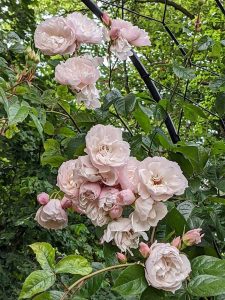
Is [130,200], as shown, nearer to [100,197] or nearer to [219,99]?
[100,197]

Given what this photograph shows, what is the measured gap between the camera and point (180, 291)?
67 cm

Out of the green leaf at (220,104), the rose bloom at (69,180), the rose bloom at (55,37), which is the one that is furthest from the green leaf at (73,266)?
the green leaf at (220,104)

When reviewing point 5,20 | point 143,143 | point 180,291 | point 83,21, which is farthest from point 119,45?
point 5,20

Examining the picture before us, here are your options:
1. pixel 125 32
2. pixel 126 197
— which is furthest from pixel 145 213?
pixel 125 32

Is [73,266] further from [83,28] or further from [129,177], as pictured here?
[83,28]

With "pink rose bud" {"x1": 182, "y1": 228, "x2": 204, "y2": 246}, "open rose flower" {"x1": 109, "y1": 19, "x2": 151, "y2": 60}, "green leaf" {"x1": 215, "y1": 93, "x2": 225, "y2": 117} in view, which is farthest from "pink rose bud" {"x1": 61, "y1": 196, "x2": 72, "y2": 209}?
"green leaf" {"x1": 215, "y1": 93, "x2": 225, "y2": 117}

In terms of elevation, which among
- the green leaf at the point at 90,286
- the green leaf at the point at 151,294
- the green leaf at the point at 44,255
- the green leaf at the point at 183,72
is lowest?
the green leaf at the point at 90,286

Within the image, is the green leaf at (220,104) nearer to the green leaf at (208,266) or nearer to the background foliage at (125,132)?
the background foliage at (125,132)

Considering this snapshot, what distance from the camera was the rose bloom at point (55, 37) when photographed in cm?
88

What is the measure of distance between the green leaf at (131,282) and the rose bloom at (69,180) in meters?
0.16

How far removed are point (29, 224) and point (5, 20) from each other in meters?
1.27

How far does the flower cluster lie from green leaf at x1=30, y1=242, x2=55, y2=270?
0.27ft

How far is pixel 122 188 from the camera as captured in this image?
2.30ft

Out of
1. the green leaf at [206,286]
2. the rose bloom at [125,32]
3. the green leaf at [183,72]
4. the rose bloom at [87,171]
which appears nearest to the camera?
the green leaf at [206,286]
